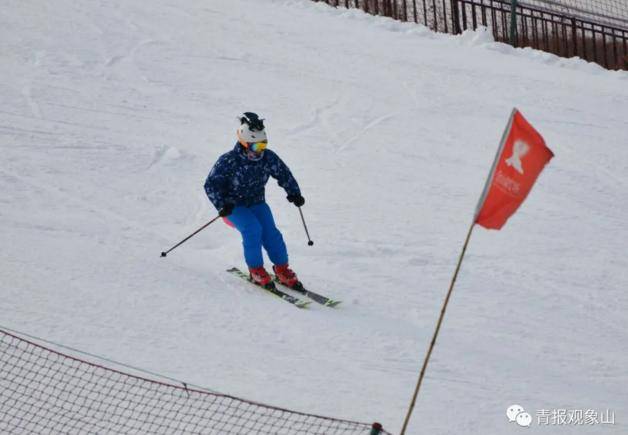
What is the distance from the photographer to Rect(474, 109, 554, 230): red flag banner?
20.9 feet

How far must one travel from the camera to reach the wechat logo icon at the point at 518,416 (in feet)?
23.8

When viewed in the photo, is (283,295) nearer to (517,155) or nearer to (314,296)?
(314,296)

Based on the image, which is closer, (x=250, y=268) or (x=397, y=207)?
(x=250, y=268)

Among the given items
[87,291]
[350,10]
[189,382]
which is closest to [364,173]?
[87,291]

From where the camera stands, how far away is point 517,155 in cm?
639

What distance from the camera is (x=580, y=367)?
813 centimetres

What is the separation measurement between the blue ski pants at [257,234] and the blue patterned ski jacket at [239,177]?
Result: 0.09 m

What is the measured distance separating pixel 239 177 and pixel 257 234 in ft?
1.62

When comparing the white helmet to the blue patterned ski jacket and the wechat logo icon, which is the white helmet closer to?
the blue patterned ski jacket

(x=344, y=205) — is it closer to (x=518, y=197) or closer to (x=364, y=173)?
(x=364, y=173)

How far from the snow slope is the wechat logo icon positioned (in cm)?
8

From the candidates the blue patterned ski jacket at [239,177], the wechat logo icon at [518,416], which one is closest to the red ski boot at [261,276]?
the blue patterned ski jacket at [239,177]

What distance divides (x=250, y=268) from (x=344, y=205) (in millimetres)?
2277

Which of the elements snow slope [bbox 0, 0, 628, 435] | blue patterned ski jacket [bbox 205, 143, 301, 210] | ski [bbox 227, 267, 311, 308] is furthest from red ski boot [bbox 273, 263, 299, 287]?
blue patterned ski jacket [bbox 205, 143, 301, 210]
